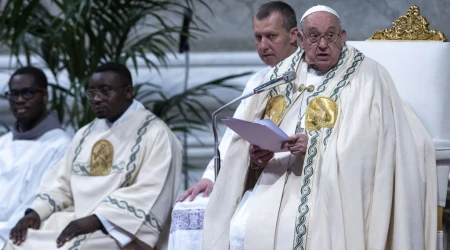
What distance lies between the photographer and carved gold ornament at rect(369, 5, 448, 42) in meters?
5.73

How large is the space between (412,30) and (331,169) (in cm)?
117

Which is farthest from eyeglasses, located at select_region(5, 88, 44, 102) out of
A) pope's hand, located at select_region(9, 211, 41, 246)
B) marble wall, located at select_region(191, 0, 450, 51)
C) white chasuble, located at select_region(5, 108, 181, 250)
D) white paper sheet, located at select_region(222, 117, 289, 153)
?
white paper sheet, located at select_region(222, 117, 289, 153)

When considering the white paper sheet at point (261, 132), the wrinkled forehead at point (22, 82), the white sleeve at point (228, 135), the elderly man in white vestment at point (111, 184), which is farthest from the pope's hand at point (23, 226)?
the white paper sheet at point (261, 132)

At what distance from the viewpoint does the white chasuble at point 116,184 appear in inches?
252

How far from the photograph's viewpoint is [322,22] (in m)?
5.18

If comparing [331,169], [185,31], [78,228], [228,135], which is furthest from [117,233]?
[185,31]

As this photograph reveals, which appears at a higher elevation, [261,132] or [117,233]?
[261,132]

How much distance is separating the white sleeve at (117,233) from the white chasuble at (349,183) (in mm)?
1229

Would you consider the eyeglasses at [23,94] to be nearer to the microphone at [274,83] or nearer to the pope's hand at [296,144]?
the microphone at [274,83]

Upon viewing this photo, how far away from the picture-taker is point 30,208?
666 cm

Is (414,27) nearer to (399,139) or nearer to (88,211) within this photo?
(399,139)

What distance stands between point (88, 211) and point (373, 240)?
2.21m

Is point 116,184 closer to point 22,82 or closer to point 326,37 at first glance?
point 22,82

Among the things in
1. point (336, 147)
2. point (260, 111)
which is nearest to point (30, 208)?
point (260, 111)
